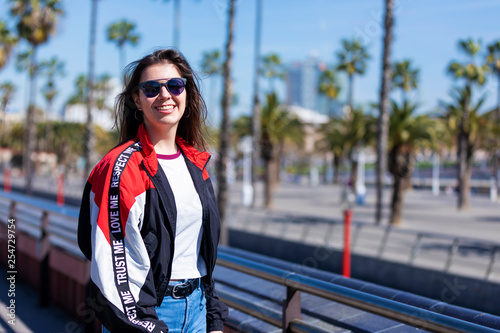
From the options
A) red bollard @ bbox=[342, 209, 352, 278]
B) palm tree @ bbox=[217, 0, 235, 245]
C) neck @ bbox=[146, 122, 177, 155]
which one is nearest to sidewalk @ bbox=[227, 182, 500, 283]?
red bollard @ bbox=[342, 209, 352, 278]

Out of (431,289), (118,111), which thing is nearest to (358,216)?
(431,289)

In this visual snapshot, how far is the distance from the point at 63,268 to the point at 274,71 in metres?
55.6

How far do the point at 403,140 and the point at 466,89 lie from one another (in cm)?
942

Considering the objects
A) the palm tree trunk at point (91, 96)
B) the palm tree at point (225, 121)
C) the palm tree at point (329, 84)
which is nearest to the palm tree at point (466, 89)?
the palm tree at point (225, 121)

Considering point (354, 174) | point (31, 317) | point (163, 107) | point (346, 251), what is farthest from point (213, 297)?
point (354, 174)

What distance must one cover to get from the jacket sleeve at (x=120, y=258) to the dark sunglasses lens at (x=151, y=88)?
35 centimetres

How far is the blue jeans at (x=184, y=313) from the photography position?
1.99 m

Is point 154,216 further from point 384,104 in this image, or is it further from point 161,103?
point 384,104

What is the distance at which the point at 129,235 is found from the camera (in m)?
1.83

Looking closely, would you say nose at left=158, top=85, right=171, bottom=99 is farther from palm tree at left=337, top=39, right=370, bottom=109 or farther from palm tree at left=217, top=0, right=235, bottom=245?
palm tree at left=337, top=39, right=370, bottom=109

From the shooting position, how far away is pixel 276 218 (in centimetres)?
1572

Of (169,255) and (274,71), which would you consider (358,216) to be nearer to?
(169,255)

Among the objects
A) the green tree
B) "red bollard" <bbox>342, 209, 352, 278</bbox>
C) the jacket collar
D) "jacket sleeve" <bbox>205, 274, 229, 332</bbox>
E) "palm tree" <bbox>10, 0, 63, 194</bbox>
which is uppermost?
"palm tree" <bbox>10, 0, 63, 194</bbox>

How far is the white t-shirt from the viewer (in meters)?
2.00
